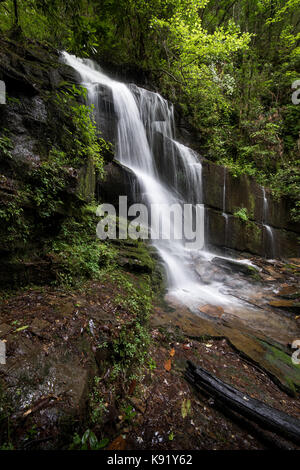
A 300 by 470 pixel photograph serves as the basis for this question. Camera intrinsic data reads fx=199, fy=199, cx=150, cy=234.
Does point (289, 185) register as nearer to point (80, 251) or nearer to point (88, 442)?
point (80, 251)

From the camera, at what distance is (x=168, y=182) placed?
8906mm

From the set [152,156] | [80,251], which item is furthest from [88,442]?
[152,156]

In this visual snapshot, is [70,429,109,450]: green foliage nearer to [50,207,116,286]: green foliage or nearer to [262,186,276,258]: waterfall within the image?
[50,207,116,286]: green foliage

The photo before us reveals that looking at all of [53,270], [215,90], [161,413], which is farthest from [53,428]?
[215,90]

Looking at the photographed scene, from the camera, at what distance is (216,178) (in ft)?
30.5

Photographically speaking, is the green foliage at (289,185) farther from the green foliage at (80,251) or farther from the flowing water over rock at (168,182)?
the green foliage at (80,251)

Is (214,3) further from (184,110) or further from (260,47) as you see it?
(184,110)

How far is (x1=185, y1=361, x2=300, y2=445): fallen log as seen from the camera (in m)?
1.82

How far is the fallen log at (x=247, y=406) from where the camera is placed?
1815 mm

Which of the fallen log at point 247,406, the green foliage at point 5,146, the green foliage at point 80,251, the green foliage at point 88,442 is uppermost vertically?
the green foliage at point 5,146

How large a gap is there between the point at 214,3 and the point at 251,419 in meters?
22.9

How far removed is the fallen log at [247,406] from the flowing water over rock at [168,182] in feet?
7.89

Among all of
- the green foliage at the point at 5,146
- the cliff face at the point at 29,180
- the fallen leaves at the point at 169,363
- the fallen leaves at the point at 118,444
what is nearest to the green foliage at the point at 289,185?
the fallen leaves at the point at 169,363

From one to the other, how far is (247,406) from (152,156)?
867cm
